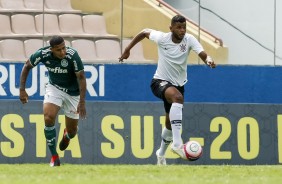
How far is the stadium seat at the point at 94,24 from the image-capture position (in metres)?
18.9

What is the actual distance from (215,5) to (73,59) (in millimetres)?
5218

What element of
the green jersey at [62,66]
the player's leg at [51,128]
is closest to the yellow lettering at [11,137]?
the green jersey at [62,66]

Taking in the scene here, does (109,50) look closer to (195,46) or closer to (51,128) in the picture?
(195,46)

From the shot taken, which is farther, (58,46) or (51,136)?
(51,136)

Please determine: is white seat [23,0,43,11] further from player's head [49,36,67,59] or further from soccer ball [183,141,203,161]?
soccer ball [183,141,203,161]

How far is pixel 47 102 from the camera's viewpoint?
46.2ft

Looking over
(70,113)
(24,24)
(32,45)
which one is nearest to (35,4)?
(24,24)

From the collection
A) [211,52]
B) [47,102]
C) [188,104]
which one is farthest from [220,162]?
[47,102]

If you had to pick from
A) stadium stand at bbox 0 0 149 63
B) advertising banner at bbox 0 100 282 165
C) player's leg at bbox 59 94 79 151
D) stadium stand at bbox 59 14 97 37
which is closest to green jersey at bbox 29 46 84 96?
player's leg at bbox 59 94 79 151

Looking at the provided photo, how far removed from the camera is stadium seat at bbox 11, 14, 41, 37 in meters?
18.5

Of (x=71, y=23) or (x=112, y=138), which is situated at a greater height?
(x=71, y=23)

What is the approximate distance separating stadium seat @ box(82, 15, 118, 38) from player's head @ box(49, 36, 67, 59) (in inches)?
204

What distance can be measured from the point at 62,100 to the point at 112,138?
2.84 m

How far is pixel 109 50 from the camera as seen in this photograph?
1830 centimetres
